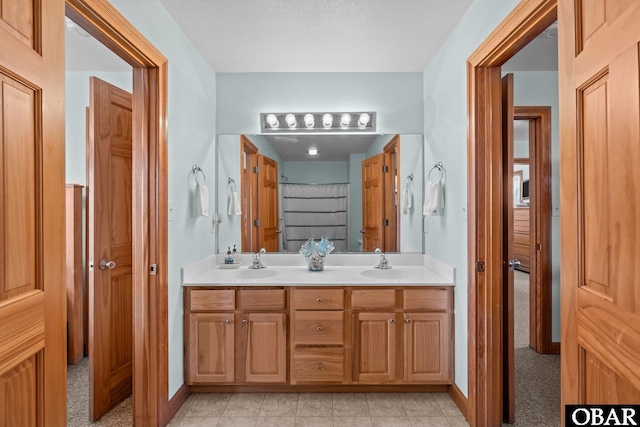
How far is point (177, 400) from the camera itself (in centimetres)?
220

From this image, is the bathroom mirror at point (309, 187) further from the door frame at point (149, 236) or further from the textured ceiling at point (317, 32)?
the door frame at point (149, 236)

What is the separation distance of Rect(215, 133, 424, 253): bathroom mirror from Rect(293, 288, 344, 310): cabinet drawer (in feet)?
2.20

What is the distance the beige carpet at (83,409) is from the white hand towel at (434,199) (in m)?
2.36

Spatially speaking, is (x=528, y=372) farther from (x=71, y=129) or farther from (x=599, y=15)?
(x=71, y=129)

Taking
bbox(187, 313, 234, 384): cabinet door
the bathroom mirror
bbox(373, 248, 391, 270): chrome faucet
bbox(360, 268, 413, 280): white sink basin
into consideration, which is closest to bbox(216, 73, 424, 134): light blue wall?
the bathroom mirror

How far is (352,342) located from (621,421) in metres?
1.55

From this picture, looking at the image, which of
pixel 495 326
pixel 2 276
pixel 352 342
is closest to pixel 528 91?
pixel 495 326

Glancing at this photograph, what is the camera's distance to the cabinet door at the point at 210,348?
233 cm

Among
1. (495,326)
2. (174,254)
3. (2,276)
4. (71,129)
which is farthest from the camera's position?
(71,129)

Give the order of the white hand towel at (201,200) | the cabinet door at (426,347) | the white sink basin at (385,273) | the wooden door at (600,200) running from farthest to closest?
the white sink basin at (385,273), the white hand towel at (201,200), the cabinet door at (426,347), the wooden door at (600,200)

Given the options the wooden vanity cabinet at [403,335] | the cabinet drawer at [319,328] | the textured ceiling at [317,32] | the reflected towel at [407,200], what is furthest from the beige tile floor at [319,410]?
the textured ceiling at [317,32]

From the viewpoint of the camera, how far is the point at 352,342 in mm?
2336

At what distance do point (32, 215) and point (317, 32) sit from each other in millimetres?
1941

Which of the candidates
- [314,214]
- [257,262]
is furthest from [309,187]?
[257,262]
